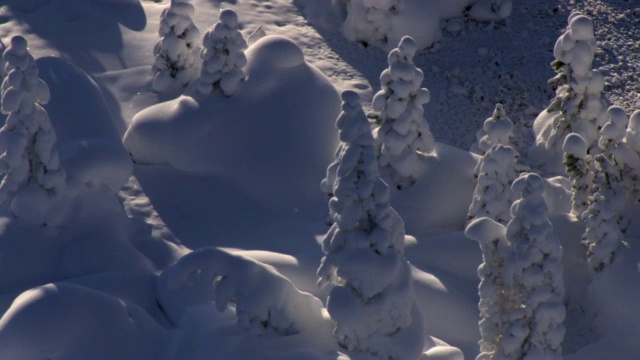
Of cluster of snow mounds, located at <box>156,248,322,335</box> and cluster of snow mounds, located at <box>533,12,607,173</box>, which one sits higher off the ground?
cluster of snow mounds, located at <box>533,12,607,173</box>

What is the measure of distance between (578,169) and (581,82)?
1.14m

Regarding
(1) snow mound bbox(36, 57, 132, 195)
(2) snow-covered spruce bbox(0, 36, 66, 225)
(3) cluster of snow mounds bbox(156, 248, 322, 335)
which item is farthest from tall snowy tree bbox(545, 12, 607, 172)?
(2) snow-covered spruce bbox(0, 36, 66, 225)

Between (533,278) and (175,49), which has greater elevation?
(533,278)

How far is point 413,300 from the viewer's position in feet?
27.5

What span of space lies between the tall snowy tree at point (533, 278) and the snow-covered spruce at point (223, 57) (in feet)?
13.1

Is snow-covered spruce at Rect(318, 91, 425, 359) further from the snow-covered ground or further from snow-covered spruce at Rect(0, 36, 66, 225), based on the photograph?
snow-covered spruce at Rect(0, 36, 66, 225)

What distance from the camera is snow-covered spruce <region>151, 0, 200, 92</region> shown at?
1148 centimetres

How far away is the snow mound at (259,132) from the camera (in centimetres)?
1045

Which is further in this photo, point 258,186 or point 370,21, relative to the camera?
point 370,21

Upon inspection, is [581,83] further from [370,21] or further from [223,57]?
[223,57]

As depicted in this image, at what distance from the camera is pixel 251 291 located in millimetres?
8109

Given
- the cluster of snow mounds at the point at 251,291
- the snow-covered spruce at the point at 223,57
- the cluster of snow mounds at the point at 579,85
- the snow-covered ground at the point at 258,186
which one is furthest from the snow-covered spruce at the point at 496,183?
the snow-covered spruce at the point at 223,57

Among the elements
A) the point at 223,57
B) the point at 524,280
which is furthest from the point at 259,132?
the point at 524,280

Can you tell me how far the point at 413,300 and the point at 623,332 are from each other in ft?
6.38
